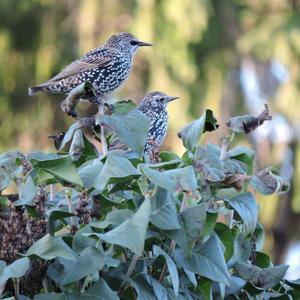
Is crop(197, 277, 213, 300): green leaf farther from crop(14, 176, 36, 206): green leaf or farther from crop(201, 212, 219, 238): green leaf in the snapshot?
crop(14, 176, 36, 206): green leaf

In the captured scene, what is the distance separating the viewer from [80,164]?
268 centimetres

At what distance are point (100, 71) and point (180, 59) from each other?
6.49 meters

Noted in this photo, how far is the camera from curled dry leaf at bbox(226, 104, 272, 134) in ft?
8.66

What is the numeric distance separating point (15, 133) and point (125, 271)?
418 inches

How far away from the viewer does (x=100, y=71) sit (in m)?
5.30

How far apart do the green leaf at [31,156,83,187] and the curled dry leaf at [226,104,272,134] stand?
468 mm

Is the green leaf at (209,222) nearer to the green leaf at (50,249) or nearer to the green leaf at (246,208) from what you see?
the green leaf at (246,208)

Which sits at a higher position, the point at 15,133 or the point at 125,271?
the point at 125,271

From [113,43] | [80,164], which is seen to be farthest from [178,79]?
[80,164]

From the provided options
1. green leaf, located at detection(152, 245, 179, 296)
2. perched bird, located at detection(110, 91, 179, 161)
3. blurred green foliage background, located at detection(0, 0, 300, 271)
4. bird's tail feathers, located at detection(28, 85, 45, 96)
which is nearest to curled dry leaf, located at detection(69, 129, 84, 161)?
green leaf, located at detection(152, 245, 179, 296)

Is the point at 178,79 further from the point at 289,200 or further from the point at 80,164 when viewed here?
the point at 80,164

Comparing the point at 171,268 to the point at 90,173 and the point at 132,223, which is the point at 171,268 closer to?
the point at 132,223

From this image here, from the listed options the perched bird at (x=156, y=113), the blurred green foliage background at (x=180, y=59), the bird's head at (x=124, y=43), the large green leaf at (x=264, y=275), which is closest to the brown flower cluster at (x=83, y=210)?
the large green leaf at (x=264, y=275)

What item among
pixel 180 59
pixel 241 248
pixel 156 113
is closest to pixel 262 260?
pixel 241 248
